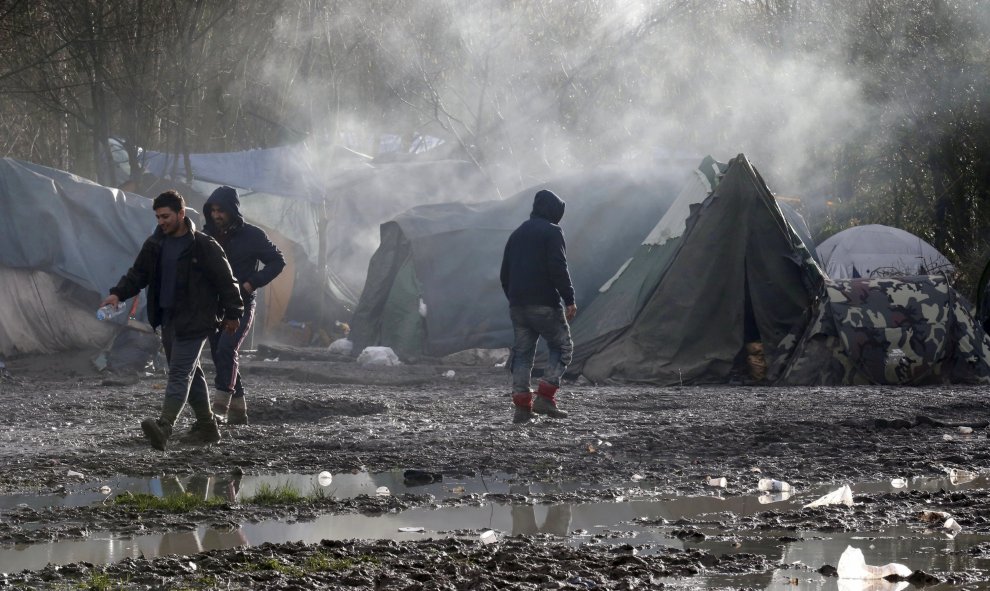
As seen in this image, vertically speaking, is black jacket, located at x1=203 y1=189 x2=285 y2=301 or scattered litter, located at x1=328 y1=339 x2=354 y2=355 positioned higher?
black jacket, located at x1=203 y1=189 x2=285 y2=301

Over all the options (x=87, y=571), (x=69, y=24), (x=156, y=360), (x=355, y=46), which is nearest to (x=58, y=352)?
(x=156, y=360)

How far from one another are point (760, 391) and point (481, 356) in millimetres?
5415

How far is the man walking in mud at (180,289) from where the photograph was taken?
7.53 metres


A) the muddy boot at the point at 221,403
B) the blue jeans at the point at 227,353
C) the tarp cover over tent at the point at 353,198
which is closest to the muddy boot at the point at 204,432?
the blue jeans at the point at 227,353

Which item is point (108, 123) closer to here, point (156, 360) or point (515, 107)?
point (156, 360)

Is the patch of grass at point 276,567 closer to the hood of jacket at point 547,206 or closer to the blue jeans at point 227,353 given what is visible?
the blue jeans at point 227,353

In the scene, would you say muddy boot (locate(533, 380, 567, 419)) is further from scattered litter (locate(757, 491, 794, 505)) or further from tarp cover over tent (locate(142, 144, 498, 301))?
tarp cover over tent (locate(142, 144, 498, 301))

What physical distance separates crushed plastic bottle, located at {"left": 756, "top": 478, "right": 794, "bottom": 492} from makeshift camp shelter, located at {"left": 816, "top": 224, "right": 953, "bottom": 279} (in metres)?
14.2

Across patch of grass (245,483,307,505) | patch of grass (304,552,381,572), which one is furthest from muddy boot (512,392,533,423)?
patch of grass (304,552,381,572)

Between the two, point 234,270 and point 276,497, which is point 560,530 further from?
point 234,270

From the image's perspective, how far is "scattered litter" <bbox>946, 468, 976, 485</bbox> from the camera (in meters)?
6.17

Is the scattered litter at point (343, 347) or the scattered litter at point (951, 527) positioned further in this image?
the scattered litter at point (343, 347)

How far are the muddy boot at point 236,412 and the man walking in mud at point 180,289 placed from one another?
1.05 meters

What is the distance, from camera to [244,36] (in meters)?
25.1
